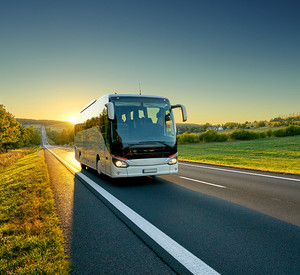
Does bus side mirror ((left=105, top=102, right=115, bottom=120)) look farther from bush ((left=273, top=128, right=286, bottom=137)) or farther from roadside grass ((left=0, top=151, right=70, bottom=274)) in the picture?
bush ((left=273, top=128, right=286, bottom=137))

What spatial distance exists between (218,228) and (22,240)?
3.25 meters

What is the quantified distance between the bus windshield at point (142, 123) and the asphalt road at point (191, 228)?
167cm

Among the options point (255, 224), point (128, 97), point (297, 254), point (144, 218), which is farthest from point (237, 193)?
point (128, 97)

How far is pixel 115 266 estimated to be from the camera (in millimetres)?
3121

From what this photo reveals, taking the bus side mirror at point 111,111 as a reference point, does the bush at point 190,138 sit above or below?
below

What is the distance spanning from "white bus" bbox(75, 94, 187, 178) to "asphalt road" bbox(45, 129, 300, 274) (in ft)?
2.89

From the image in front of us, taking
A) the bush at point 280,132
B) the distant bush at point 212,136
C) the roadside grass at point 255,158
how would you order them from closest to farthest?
the roadside grass at point 255,158 → the distant bush at point 212,136 → the bush at point 280,132

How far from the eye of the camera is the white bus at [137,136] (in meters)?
8.33

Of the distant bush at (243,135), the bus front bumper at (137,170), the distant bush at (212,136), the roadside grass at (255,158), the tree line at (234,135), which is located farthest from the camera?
the distant bush at (243,135)

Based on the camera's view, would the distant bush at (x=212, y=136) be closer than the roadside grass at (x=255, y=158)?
No

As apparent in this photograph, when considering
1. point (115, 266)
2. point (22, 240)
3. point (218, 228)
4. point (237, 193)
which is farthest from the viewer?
point (237, 193)

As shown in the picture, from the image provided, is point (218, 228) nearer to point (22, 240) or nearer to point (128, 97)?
point (22, 240)

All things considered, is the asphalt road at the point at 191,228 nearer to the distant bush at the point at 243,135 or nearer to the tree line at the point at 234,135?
the tree line at the point at 234,135

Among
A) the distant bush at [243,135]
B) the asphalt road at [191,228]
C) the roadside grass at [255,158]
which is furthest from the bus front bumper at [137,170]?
the distant bush at [243,135]
